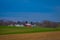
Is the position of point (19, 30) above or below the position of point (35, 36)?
above

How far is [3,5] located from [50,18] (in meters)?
0.86

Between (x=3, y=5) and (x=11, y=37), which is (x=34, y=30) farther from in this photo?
(x=3, y=5)

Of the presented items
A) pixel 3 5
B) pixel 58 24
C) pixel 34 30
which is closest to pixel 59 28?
pixel 58 24

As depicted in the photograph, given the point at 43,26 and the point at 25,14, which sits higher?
→ the point at 25,14

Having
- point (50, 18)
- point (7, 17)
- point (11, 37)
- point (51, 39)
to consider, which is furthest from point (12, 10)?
point (51, 39)

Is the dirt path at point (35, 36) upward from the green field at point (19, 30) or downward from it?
downward

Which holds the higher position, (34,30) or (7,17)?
(7,17)

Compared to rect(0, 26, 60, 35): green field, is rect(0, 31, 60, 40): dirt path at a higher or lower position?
lower

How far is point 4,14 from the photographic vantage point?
2.44 meters

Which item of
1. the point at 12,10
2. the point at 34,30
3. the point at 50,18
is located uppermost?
the point at 12,10

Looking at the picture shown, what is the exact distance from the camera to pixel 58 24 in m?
2.49

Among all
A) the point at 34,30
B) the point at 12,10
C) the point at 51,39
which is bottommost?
the point at 51,39

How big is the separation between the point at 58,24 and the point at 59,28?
7cm

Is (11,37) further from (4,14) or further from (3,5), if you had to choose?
(3,5)
